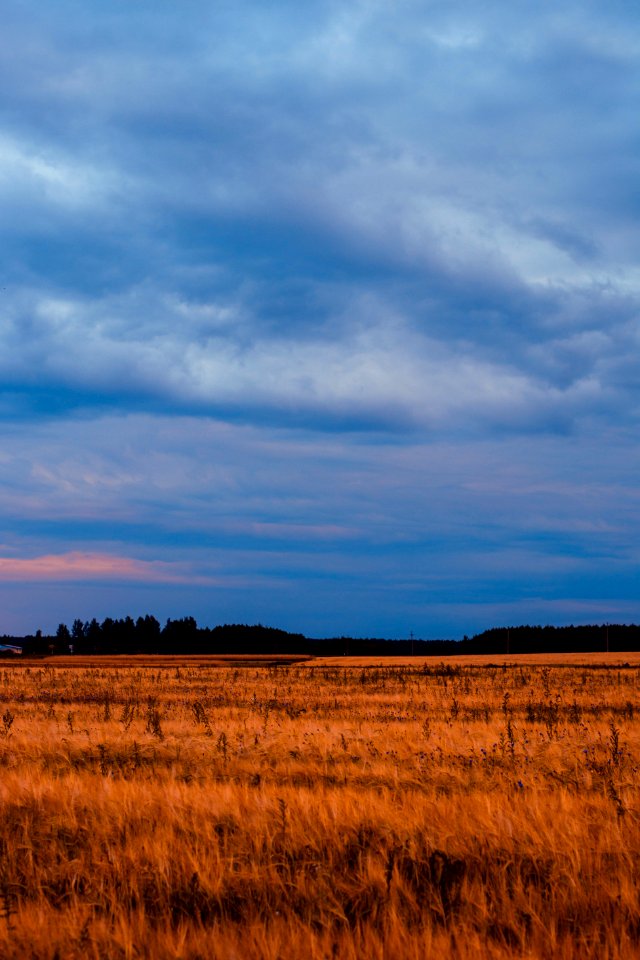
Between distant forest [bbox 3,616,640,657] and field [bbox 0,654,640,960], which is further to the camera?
distant forest [bbox 3,616,640,657]

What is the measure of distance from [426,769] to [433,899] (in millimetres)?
5275

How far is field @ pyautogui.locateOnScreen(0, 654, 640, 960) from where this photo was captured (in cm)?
439

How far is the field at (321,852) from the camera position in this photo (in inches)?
173

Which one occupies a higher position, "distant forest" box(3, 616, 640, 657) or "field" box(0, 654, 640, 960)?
"field" box(0, 654, 640, 960)

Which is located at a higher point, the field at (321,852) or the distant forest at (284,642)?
the field at (321,852)

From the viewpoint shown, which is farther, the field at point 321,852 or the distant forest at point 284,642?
the distant forest at point 284,642

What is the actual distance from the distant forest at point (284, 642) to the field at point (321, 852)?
112 metres

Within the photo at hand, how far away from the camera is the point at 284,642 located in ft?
552

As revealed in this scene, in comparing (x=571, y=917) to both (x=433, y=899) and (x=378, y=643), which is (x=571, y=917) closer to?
(x=433, y=899)

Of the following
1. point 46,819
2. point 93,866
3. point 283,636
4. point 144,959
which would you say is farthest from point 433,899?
point 283,636

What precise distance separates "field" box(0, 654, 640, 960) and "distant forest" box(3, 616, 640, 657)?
112 metres

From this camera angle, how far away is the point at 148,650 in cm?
16938

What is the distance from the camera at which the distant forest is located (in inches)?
5231

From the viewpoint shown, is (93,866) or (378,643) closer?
(93,866)
